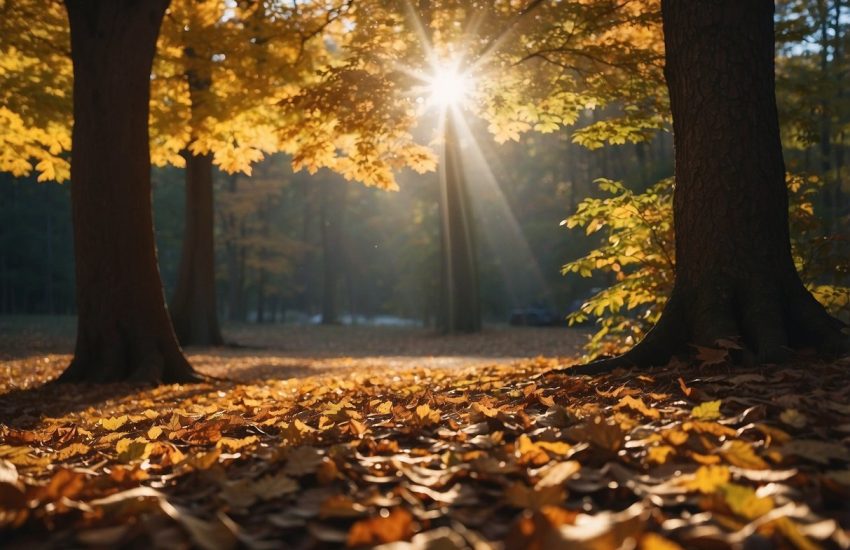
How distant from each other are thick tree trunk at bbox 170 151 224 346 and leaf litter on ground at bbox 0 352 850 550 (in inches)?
504

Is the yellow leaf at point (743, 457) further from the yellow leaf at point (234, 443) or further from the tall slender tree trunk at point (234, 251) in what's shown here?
the tall slender tree trunk at point (234, 251)

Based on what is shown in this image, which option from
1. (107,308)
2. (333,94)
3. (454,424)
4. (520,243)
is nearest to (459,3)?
(333,94)

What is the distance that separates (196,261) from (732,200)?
13866 millimetres

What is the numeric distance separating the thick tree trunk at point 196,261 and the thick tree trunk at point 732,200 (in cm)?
1322

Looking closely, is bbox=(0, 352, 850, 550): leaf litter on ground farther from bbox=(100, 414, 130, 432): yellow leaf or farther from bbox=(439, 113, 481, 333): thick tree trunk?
bbox=(439, 113, 481, 333): thick tree trunk

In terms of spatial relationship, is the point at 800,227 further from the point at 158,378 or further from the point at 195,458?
the point at 158,378

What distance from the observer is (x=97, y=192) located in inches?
293

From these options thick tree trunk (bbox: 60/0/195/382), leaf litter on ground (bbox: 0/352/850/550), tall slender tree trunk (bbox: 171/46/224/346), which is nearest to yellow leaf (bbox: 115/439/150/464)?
leaf litter on ground (bbox: 0/352/850/550)

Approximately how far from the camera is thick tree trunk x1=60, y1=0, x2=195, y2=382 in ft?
24.4

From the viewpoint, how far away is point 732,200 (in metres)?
4.54

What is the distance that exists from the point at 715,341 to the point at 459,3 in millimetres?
6052

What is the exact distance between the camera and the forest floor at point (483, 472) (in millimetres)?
1761

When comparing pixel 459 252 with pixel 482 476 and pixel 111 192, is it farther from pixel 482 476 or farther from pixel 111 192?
pixel 482 476

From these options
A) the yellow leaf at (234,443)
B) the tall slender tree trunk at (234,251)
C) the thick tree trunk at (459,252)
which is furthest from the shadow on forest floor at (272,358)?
the tall slender tree trunk at (234,251)
